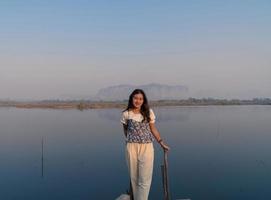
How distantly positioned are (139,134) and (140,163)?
348mm

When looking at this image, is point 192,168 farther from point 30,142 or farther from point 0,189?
point 30,142

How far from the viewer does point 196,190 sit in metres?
8.28

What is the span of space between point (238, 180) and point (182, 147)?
489 cm

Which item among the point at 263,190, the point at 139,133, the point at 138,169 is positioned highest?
the point at 139,133

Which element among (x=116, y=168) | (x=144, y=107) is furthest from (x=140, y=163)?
(x=116, y=168)

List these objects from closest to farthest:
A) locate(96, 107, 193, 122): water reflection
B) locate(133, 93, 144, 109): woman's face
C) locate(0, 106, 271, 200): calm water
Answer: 1. locate(133, 93, 144, 109): woman's face
2. locate(0, 106, 271, 200): calm water
3. locate(96, 107, 193, 122): water reflection

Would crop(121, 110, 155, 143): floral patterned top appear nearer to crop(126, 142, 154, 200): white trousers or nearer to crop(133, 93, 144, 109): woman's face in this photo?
crop(126, 142, 154, 200): white trousers

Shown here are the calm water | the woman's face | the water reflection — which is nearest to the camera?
the woman's face

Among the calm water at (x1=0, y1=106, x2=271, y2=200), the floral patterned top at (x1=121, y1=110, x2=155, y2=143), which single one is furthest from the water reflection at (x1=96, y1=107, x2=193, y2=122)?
the floral patterned top at (x1=121, y1=110, x2=155, y2=143)

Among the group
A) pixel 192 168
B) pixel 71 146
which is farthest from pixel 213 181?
pixel 71 146

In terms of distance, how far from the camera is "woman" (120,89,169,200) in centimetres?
405

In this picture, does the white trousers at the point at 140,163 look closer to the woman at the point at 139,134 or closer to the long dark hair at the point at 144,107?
the woman at the point at 139,134

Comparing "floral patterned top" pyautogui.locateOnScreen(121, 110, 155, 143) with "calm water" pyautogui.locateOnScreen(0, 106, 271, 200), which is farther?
"calm water" pyautogui.locateOnScreen(0, 106, 271, 200)

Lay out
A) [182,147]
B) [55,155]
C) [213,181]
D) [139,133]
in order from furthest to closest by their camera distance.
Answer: [182,147], [55,155], [213,181], [139,133]
